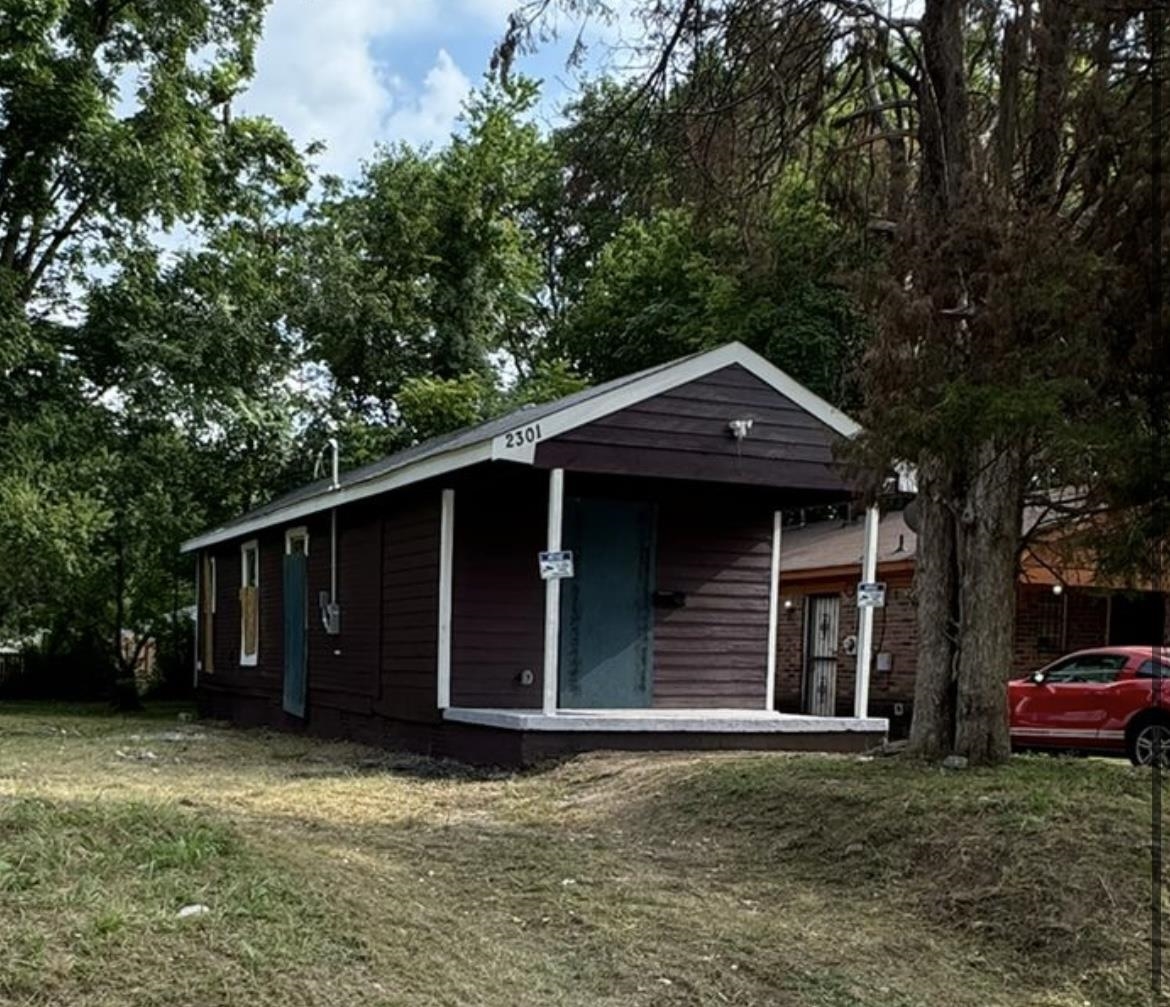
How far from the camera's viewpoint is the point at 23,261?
55.3 ft

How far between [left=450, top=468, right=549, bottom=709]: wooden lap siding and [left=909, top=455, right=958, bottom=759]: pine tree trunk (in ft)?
12.8

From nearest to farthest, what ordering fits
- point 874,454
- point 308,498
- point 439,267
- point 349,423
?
point 874,454, point 308,498, point 349,423, point 439,267

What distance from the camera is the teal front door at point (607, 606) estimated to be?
1049 centimetres

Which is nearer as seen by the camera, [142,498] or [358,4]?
[358,4]

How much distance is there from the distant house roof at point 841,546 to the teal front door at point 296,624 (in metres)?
6.85

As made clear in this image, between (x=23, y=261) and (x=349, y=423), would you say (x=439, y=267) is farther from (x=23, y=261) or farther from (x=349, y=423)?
(x=23, y=261)

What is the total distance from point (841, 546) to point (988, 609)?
1070 cm

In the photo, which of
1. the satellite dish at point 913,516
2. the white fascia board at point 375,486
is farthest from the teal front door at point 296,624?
the satellite dish at point 913,516

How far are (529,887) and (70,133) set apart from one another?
14.1 m

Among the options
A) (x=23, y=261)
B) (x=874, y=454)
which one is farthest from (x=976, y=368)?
(x=23, y=261)

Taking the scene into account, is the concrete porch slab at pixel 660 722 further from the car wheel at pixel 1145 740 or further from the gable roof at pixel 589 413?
the car wheel at pixel 1145 740

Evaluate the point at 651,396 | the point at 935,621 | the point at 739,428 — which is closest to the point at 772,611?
the point at 739,428

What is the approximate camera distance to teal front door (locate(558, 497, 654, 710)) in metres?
10.5

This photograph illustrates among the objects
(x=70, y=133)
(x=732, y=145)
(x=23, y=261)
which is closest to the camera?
(x=732, y=145)
